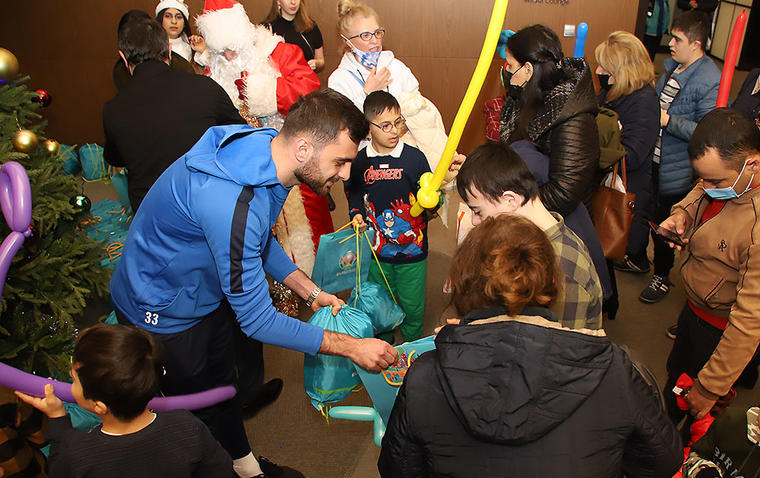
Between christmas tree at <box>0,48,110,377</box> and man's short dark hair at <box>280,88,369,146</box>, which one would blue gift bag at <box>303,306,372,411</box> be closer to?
man's short dark hair at <box>280,88,369,146</box>

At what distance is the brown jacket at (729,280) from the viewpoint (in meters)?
1.75

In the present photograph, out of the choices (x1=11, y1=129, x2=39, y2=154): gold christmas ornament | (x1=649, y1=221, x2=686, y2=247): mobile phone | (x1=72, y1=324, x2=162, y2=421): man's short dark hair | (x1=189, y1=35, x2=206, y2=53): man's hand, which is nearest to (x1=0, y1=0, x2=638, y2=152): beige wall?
(x1=189, y1=35, x2=206, y2=53): man's hand

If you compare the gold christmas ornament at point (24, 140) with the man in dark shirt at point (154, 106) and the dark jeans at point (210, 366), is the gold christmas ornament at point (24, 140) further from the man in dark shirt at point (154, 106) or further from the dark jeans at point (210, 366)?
the dark jeans at point (210, 366)

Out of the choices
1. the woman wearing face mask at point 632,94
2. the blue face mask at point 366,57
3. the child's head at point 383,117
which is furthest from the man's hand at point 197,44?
the woman wearing face mask at point 632,94

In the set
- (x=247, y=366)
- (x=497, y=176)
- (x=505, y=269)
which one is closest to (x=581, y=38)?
(x=497, y=176)

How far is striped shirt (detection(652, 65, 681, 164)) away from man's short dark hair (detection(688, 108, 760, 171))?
1.70 meters

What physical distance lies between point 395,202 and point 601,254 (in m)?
1.02

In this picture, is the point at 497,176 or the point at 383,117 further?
the point at 383,117

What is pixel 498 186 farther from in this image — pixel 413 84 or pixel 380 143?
pixel 413 84

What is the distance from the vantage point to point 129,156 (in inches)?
99.3

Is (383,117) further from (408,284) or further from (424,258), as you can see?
(408,284)

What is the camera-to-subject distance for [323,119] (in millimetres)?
1708

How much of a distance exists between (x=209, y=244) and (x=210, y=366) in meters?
0.71

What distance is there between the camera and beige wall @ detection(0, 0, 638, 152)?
532 cm
